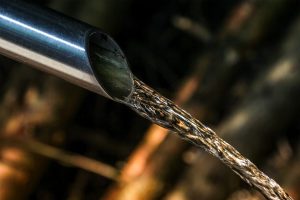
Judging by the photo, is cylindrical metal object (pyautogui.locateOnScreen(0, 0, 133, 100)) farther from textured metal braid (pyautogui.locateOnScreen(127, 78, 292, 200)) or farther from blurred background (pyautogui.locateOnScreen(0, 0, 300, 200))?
blurred background (pyautogui.locateOnScreen(0, 0, 300, 200))

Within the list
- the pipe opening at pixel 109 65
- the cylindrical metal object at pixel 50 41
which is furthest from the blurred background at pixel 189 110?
the cylindrical metal object at pixel 50 41

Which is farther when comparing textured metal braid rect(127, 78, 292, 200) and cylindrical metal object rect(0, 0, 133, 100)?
textured metal braid rect(127, 78, 292, 200)

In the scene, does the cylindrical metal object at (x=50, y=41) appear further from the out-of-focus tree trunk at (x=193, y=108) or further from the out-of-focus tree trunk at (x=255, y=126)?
the out-of-focus tree trunk at (x=193, y=108)

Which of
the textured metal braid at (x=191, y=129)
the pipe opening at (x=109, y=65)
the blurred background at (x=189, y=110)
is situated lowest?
the blurred background at (x=189, y=110)

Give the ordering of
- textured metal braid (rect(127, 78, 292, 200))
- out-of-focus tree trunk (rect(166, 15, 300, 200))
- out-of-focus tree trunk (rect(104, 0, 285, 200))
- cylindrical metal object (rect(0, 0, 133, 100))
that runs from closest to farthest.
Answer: cylindrical metal object (rect(0, 0, 133, 100)) → textured metal braid (rect(127, 78, 292, 200)) → out-of-focus tree trunk (rect(166, 15, 300, 200)) → out-of-focus tree trunk (rect(104, 0, 285, 200))

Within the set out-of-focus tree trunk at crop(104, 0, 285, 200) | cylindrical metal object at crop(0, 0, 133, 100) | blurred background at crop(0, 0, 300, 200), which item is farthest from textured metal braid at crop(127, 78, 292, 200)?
out-of-focus tree trunk at crop(104, 0, 285, 200)

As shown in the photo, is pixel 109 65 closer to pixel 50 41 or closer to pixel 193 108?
pixel 50 41

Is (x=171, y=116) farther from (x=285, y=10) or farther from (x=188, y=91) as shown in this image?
(x=285, y=10)
